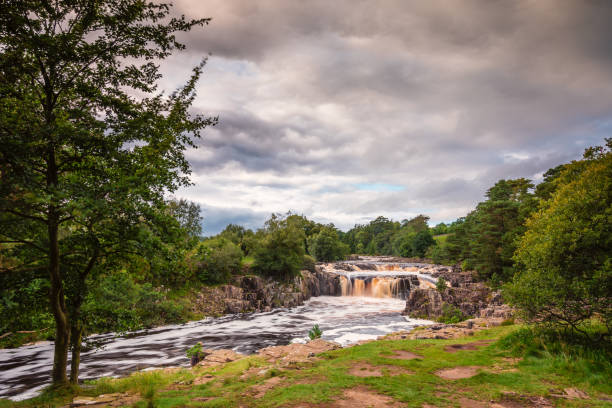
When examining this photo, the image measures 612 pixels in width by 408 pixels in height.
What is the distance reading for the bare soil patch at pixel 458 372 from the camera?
874cm

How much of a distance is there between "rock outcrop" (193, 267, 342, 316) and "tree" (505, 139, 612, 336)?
30495 millimetres

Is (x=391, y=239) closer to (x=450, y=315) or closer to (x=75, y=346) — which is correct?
(x=450, y=315)

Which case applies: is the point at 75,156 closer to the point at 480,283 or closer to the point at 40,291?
the point at 40,291

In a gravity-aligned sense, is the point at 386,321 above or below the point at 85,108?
below

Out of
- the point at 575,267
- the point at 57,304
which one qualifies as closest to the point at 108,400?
the point at 57,304

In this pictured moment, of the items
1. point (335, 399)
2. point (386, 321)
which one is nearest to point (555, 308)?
point (335, 399)

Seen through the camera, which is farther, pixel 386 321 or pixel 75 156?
pixel 386 321

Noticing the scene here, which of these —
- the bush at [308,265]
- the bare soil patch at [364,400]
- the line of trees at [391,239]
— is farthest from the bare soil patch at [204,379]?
the line of trees at [391,239]

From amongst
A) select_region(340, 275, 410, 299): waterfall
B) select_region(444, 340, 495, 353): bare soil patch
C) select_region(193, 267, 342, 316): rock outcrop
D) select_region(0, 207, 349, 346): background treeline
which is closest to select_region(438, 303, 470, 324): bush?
select_region(340, 275, 410, 299): waterfall

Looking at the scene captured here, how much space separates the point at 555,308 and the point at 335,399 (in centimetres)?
911

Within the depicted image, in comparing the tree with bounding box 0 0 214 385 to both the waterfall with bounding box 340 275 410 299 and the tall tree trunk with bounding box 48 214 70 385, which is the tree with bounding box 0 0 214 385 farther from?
the waterfall with bounding box 340 275 410 299

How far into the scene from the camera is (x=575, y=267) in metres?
10.2

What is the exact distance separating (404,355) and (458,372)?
2395mm

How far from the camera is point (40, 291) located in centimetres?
905
